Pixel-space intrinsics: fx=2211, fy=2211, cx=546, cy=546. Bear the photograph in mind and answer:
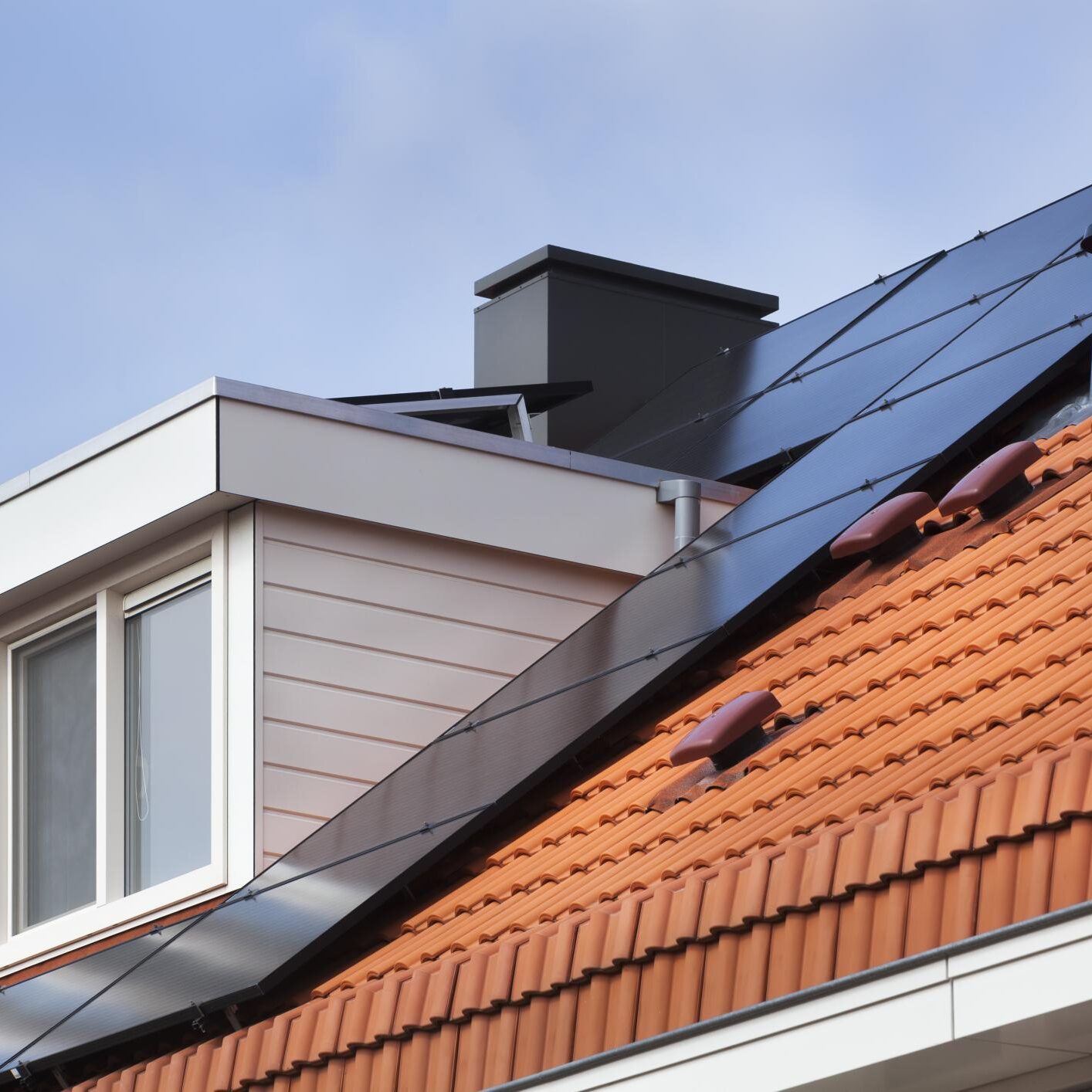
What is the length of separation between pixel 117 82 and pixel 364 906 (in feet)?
194

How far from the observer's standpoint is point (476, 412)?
10.9m

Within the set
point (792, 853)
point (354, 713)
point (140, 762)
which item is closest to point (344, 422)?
point (354, 713)

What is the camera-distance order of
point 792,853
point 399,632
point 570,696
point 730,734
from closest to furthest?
point 792,853, point 730,734, point 570,696, point 399,632

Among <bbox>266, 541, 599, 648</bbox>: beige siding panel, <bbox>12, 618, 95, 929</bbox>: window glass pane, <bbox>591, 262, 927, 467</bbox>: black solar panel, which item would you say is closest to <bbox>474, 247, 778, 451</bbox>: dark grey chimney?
<bbox>591, 262, 927, 467</bbox>: black solar panel

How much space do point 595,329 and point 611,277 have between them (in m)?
0.41

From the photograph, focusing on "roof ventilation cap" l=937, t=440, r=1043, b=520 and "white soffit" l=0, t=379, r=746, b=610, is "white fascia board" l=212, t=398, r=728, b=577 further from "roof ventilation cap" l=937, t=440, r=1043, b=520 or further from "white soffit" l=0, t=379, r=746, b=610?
"roof ventilation cap" l=937, t=440, r=1043, b=520

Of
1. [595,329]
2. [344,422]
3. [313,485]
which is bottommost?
[313,485]

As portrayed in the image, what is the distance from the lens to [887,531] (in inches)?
287

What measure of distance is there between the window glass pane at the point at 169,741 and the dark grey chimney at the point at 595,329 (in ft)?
19.2

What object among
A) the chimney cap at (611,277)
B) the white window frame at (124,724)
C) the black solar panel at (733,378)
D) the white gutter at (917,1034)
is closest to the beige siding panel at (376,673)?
the white window frame at (124,724)

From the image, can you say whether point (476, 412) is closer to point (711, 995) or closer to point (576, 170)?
point (711, 995)

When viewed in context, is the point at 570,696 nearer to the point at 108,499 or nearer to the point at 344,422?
the point at 344,422

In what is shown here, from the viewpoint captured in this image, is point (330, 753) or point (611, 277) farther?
point (611, 277)

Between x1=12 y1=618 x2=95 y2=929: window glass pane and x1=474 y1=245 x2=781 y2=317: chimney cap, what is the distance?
20.9 ft
